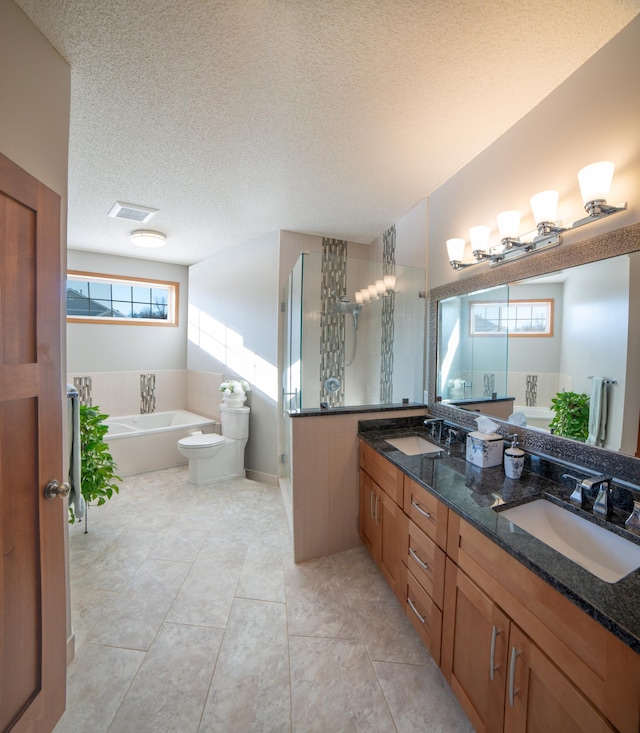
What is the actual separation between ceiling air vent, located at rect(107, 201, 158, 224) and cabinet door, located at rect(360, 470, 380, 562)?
2.87 m

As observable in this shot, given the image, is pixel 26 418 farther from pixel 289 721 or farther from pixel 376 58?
pixel 376 58

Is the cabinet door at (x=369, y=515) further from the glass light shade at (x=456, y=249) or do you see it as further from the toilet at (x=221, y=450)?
the toilet at (x=221, y=450)

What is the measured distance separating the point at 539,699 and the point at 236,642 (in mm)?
1294

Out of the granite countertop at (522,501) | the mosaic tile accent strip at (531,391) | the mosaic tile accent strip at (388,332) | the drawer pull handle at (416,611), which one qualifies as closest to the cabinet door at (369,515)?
the granite countertop at (522,501)

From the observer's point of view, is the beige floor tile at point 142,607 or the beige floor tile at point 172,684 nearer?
the beige floor tile at point 172,684

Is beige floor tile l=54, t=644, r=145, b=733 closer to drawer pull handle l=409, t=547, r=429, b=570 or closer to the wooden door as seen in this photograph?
the wooden door

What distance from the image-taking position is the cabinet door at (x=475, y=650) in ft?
3.18

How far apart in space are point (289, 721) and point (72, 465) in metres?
1.48

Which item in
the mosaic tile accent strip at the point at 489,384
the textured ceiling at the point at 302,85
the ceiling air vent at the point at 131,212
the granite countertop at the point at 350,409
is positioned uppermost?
the ceiling air vent at the point at 131,212

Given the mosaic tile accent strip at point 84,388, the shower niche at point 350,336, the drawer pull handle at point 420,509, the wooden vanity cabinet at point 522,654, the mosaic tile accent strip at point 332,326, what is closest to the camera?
the wooden vanity cabinet at point 522,654

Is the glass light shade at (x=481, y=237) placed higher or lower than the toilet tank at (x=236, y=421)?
higher

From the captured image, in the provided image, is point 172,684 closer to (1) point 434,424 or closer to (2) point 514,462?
(2) point 514,462

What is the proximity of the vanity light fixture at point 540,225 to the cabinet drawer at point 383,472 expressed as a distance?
1294 mm

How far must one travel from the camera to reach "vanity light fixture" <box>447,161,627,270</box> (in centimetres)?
118
